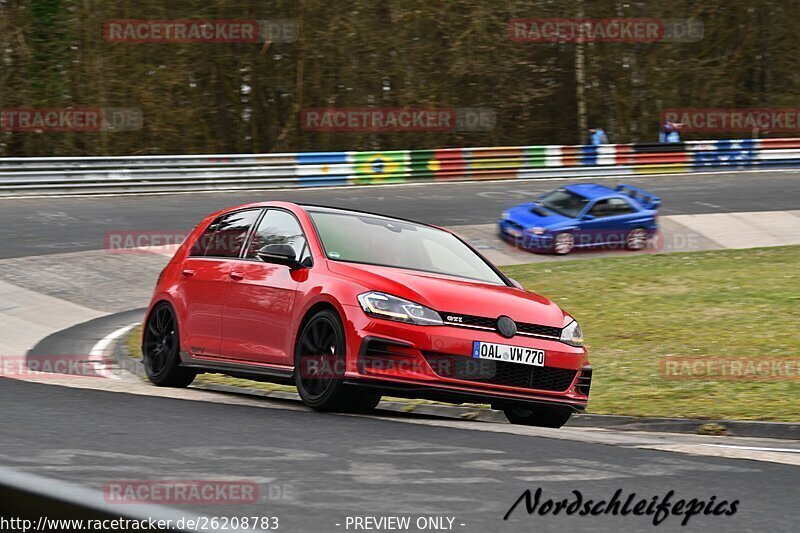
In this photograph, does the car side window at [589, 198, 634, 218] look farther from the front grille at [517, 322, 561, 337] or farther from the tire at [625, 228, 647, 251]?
the front grille at [517, 322, 561, 337]

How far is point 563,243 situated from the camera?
24.0m

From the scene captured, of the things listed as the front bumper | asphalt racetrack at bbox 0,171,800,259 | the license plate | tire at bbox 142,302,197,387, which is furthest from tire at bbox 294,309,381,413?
asphalt racetrack at bbox 0,171,800,259

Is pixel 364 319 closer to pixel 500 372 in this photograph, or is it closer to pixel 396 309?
pixel 396 309

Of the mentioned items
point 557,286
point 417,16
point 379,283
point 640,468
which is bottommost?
point 557,286

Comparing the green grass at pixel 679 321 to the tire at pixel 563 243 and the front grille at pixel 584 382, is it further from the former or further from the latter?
the front grille at pixel 584 382

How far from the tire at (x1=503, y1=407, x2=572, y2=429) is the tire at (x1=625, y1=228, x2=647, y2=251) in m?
16.2

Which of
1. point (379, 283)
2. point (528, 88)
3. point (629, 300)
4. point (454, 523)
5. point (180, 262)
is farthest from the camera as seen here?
point (528, 88)

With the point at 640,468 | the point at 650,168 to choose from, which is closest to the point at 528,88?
the point at 650,168

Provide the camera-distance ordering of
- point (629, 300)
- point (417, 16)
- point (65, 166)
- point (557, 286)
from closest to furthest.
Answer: point (629, 300) < point (557, 286) < point (65, 166) < point (417, 16)

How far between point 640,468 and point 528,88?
127ft

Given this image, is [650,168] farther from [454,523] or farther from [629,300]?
[454,523]

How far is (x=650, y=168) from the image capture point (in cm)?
3672

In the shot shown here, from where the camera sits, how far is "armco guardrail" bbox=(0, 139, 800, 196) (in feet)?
94.2

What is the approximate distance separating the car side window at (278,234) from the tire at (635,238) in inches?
644
